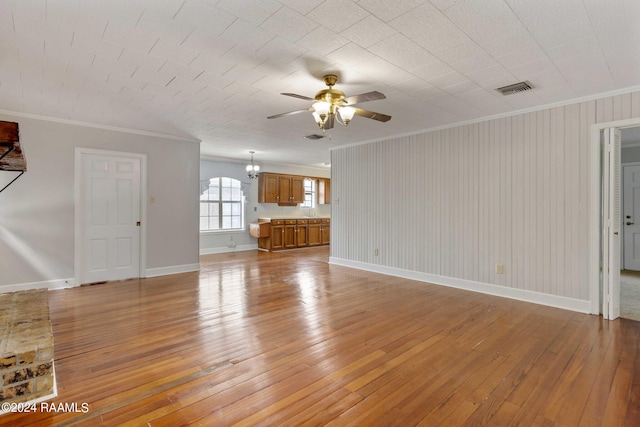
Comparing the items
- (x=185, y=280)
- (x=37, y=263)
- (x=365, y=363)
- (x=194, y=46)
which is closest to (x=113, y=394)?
(x=365, y=363)

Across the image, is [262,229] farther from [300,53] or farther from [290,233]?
[300,53]

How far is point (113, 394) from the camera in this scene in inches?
78.3

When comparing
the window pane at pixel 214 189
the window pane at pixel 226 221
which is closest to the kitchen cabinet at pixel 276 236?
the window pane at pixel 226 221

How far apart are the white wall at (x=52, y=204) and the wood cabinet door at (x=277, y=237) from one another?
323 centimetres

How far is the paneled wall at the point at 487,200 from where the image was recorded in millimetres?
3635

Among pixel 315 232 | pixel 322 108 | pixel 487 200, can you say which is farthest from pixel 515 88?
pixel 315 232

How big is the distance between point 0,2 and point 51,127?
304 cm

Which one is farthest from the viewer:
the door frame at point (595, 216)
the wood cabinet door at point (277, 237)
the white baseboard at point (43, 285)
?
the wood cabinet door at point (277, 237)

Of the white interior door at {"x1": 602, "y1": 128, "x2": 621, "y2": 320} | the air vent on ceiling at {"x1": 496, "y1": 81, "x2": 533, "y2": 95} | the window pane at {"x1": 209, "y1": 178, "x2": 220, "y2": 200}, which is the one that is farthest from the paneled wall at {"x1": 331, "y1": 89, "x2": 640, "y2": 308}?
the window pane at {"x1": 209, "y1": 178, "x2": 220, "y2": 200}

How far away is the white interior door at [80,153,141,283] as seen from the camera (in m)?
4.80

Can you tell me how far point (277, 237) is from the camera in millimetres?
8523

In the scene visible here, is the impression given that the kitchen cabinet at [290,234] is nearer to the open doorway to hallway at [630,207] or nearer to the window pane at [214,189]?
the window pane at [214,189]

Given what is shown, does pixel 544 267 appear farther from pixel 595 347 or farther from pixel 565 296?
pixel 595 347

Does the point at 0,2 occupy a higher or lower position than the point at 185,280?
higher
